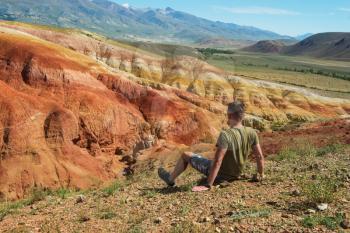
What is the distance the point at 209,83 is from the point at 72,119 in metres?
38.5

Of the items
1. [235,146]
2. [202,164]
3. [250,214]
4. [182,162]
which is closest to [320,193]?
[250,214]

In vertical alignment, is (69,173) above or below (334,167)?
below

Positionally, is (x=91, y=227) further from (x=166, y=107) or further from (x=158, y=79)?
(x=158, y=79)

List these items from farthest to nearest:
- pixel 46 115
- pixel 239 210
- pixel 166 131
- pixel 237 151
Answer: pixel 166 131
pixel 46 115
pixel 237 151
pixel 239 210

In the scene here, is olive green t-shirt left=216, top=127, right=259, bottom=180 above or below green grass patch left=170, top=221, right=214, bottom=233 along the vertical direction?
above

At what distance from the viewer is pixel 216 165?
10.2 m

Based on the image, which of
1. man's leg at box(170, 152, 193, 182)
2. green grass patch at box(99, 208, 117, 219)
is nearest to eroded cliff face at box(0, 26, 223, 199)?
man's leg at box(170, 152, 193, 182)

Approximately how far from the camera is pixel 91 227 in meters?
9.30

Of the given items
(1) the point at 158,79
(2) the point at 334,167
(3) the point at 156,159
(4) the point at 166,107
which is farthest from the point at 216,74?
(2) the point at 334,167

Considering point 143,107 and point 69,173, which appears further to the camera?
point 143,107

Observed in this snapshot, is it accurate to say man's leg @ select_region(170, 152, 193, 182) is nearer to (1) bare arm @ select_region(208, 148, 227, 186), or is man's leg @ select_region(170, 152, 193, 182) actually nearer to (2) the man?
(2) the man

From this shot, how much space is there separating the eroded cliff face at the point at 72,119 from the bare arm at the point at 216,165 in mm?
19224

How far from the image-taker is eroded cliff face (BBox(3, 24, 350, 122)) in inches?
2662

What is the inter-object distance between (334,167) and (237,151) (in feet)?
10.7
